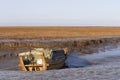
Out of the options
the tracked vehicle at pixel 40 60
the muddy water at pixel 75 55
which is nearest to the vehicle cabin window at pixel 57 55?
the tracked vehicle at pixel 40 60

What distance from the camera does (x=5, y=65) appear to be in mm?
31188

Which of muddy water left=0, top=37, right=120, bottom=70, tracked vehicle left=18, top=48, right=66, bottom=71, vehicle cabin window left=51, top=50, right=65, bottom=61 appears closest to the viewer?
tracked vehicle left=18, top=48, right=66, bottom=71

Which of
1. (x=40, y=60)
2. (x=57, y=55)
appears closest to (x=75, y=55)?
(x=57, y=55)

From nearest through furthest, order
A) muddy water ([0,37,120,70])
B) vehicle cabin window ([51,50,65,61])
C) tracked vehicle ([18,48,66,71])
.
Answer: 1. tracked vehicle ([18,48,66,71])
2. vehicle cabin window ([51,50,65,61])
3. muddy water ([0,37,120,70])

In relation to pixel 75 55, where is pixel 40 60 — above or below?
above

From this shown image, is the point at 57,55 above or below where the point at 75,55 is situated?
above

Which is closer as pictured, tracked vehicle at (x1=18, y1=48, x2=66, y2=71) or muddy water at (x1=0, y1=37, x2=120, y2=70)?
tracked vehicle at (x1=18, y1=48, x2=66, y2=71)

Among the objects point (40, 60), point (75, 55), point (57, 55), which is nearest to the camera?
point (40, 60)

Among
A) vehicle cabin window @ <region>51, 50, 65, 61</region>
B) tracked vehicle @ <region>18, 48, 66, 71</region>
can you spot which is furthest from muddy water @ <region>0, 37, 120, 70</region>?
tracked vehicle @ <region>18, 48, 66, 71</region>

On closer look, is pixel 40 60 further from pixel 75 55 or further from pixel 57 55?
pixel 75 55

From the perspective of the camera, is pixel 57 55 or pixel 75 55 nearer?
pixel 57 55

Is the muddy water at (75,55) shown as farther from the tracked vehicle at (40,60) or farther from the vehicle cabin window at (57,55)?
the tracked vehicle at (40,60)

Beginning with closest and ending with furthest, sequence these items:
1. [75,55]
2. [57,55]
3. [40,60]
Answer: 1. [40,60]
2. [57,55]
3. [75,55]

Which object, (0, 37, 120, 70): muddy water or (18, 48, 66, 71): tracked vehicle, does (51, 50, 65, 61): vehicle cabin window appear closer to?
(18, 48, 66, 71): tracked vehicle
